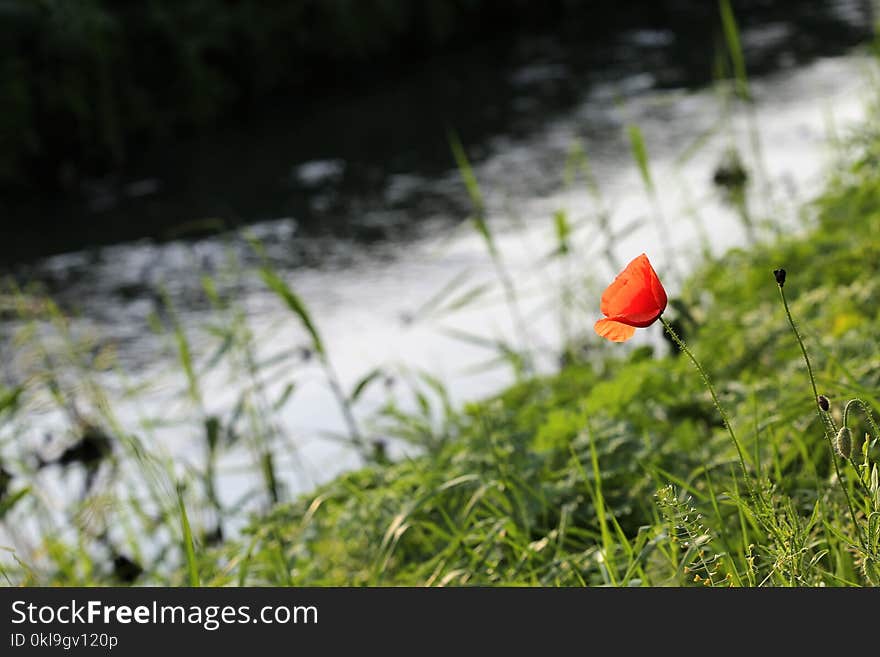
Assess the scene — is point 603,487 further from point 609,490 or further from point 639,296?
point 639,296

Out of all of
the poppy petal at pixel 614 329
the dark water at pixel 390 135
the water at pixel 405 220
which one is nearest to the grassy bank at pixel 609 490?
the poppy petal at pixel 614 329

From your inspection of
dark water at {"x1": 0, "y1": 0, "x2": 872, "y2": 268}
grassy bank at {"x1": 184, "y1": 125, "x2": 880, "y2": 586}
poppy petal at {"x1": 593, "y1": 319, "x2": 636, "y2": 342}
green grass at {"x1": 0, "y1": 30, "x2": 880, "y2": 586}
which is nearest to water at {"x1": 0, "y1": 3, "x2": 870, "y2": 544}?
dark water at {"x1": 0, "y1": 0, "x2": 872, "y2": 268}

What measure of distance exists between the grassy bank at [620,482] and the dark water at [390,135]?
2.45 m

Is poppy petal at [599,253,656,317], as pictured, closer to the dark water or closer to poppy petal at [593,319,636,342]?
poppy petal at [593,319,636,342]

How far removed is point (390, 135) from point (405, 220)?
1819 millimetres

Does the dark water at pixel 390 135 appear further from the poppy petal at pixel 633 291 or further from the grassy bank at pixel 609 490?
the poppy petal at pixel 633 291

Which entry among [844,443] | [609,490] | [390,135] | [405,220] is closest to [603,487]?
[609,490]

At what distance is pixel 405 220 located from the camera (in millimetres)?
4902

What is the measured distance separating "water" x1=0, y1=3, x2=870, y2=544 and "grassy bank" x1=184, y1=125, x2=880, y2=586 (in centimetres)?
33

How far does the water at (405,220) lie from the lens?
3.09 meters

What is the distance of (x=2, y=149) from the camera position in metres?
6.43

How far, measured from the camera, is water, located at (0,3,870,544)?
3.09m
